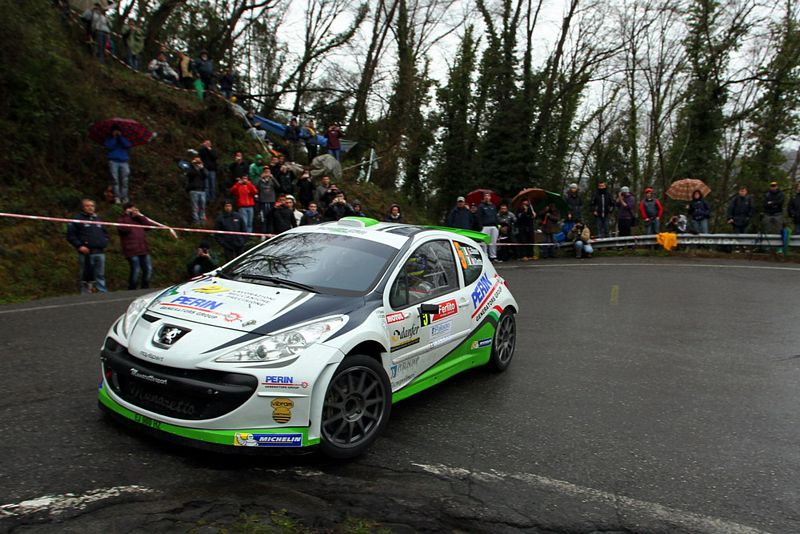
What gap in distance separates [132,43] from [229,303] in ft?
65.6

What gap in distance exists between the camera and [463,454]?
4629 mm

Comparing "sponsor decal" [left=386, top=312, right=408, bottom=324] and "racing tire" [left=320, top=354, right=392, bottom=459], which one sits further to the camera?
"sponsor decal" [left=386, top=312, right=408, bottom=324]

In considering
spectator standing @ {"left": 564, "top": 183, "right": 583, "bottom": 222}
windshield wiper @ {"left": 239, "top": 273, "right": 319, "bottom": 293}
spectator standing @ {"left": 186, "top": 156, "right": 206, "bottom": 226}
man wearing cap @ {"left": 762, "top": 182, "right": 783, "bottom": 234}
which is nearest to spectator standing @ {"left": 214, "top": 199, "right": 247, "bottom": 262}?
spectator standing @ {"left": 186, "top": 156, "right": 206, "bottom": 226}

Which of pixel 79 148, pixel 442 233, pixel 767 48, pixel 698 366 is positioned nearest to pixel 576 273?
pixel 698 366

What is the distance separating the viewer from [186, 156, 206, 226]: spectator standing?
16.1m

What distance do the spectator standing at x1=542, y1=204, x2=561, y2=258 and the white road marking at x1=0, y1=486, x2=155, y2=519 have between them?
17.3m

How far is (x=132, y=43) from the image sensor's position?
69.9ft

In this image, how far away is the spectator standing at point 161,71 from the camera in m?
21.9

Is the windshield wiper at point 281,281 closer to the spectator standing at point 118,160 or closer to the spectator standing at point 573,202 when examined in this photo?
the spectator standing at point 118,160

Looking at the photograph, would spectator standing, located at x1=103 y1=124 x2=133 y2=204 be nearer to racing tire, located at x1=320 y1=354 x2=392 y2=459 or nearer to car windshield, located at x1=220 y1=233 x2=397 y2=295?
car windshield, located at x1=220 y1=233 x2=397 y2=295

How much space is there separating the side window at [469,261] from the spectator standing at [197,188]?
11.1m

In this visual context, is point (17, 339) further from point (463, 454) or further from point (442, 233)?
point (463, 454)

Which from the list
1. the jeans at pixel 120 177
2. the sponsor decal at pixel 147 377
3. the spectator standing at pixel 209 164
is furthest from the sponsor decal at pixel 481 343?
the spectator standing at pixel 209 164

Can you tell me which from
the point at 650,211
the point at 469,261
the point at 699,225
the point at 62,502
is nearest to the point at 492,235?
the point at 650,211
